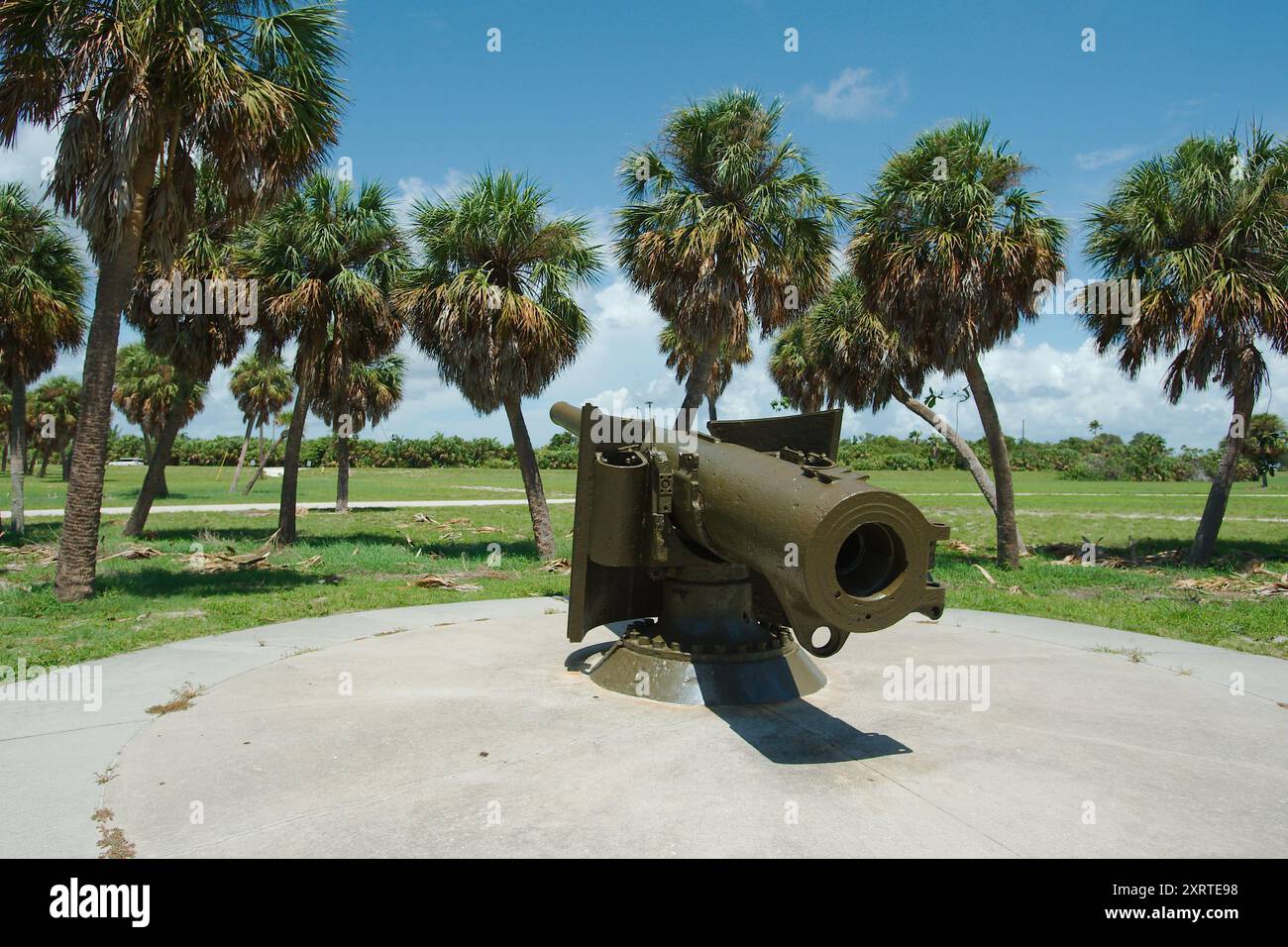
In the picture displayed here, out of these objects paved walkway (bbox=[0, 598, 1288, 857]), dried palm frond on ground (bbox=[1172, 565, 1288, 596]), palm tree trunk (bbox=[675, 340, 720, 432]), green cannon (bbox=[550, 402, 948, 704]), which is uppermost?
palm tree trunk (bbox=[675, 340, 720, 432])

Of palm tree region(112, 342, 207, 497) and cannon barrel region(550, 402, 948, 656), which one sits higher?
palm tree region(112, 342, 207, 497)

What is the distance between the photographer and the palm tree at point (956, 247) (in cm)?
1399

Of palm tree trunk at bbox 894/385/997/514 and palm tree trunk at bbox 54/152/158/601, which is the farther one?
palm tree trunk at bbox 894/385/997/514

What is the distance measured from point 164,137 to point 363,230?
6305mm

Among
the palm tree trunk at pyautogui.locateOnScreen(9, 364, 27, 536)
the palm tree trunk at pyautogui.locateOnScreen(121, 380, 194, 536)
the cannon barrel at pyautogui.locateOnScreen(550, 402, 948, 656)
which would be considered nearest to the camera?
the cannon barrel at pyautogui.locateOnScreen(550, 402, 948, 656)

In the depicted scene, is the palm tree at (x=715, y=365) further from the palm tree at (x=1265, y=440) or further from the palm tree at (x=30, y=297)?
the palm tree at (x=1265, y=440)

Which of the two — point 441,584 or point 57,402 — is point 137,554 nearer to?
point 441,584

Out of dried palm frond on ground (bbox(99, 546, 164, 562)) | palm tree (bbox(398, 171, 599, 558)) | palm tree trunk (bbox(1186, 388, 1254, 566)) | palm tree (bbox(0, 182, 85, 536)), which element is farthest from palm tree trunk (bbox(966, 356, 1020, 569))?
palm tree (bbox(0, 182, 85, 536))

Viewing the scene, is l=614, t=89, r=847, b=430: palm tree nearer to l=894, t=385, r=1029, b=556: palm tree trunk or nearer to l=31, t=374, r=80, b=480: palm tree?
l=894, t=385, r=1029, b=556: palm tree trunk

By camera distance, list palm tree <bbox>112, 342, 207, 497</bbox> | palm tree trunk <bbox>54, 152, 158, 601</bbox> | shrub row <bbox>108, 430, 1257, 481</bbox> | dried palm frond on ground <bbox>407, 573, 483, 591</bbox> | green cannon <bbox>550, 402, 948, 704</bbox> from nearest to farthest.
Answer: green cannon <bbox>550, 402, 948, 704</bbox>, palm tree trunk <bbox>54, 152, 158, 601</bbox>, dried palm frond on ground <bbox>407, 573, 483, 591</bbox>, palm tree <bbox>112, 342, 207, 497</bbox>, shrub row <bbox>108, 430, 1257, 481</bbox>

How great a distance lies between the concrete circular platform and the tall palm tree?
1175 cm

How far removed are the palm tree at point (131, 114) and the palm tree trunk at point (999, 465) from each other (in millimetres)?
11948

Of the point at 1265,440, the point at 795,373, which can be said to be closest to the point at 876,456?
the point at 1265,440

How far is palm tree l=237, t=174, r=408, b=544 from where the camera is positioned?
15656mm
